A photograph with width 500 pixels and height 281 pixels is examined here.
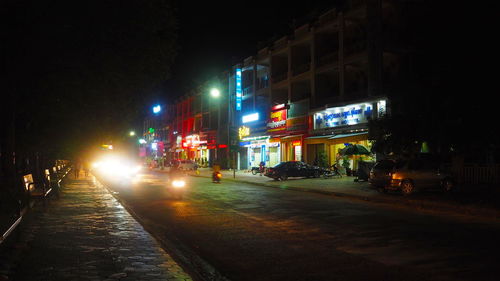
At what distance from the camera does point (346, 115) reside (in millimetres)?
33094

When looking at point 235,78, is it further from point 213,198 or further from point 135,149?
point 135,149

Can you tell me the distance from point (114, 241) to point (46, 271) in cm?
265

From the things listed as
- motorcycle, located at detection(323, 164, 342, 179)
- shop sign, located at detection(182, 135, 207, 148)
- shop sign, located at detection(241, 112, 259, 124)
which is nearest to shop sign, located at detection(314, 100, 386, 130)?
motorcycle, located at detection(323, 164, 342, 179)

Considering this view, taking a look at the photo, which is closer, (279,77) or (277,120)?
(277,120)

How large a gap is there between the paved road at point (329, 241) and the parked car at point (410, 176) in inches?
181

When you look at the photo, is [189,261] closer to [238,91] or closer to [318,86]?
[318,86]

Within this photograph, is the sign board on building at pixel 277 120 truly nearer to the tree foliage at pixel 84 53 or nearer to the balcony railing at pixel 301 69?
the balcony railing at pixel 301 69

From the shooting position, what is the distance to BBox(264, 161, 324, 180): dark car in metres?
33.4

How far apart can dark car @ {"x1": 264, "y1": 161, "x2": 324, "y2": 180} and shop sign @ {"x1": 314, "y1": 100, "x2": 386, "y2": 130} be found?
3660 millimetres

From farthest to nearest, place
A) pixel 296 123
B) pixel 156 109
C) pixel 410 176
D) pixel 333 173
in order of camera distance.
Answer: pixel 156 109 < pixel 296 123 < pixel 333 173 < pixel 410 176

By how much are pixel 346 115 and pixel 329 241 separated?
2420 centimetres

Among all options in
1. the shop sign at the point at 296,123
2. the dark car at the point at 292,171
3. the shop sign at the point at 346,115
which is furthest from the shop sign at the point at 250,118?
the dark car at the point at 292,171

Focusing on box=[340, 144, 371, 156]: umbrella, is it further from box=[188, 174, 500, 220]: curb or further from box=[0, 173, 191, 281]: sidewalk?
box=[0, 173, 191, 281]: sidewalk

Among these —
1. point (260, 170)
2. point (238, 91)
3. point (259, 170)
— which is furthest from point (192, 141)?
point (260, 170)
